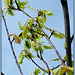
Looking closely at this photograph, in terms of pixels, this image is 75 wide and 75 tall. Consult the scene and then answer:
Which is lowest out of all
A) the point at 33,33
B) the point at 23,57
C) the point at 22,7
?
the point at 23,57

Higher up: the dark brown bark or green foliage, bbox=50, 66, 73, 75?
the dark brown bark

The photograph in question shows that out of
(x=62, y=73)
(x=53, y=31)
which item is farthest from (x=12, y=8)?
(x=62, y=73)

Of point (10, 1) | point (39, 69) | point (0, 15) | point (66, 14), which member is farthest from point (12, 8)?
point (66, 14)

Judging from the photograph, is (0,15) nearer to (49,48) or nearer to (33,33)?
(33,33)

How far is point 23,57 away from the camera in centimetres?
124

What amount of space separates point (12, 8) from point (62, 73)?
71 cm

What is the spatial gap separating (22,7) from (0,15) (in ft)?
0.92

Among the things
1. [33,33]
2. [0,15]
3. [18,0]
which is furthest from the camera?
[18,0]

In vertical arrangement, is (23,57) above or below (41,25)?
below

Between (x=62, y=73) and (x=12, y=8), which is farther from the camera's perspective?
(x=12, y=8)

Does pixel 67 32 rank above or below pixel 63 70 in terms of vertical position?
above

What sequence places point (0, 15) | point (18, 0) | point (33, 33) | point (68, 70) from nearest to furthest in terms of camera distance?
point (68, 70)
point (0, 15)
point (33, 33)
point (18, 0)

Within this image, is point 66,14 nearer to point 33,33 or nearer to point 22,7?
point 33,33

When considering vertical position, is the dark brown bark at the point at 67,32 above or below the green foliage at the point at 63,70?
above
